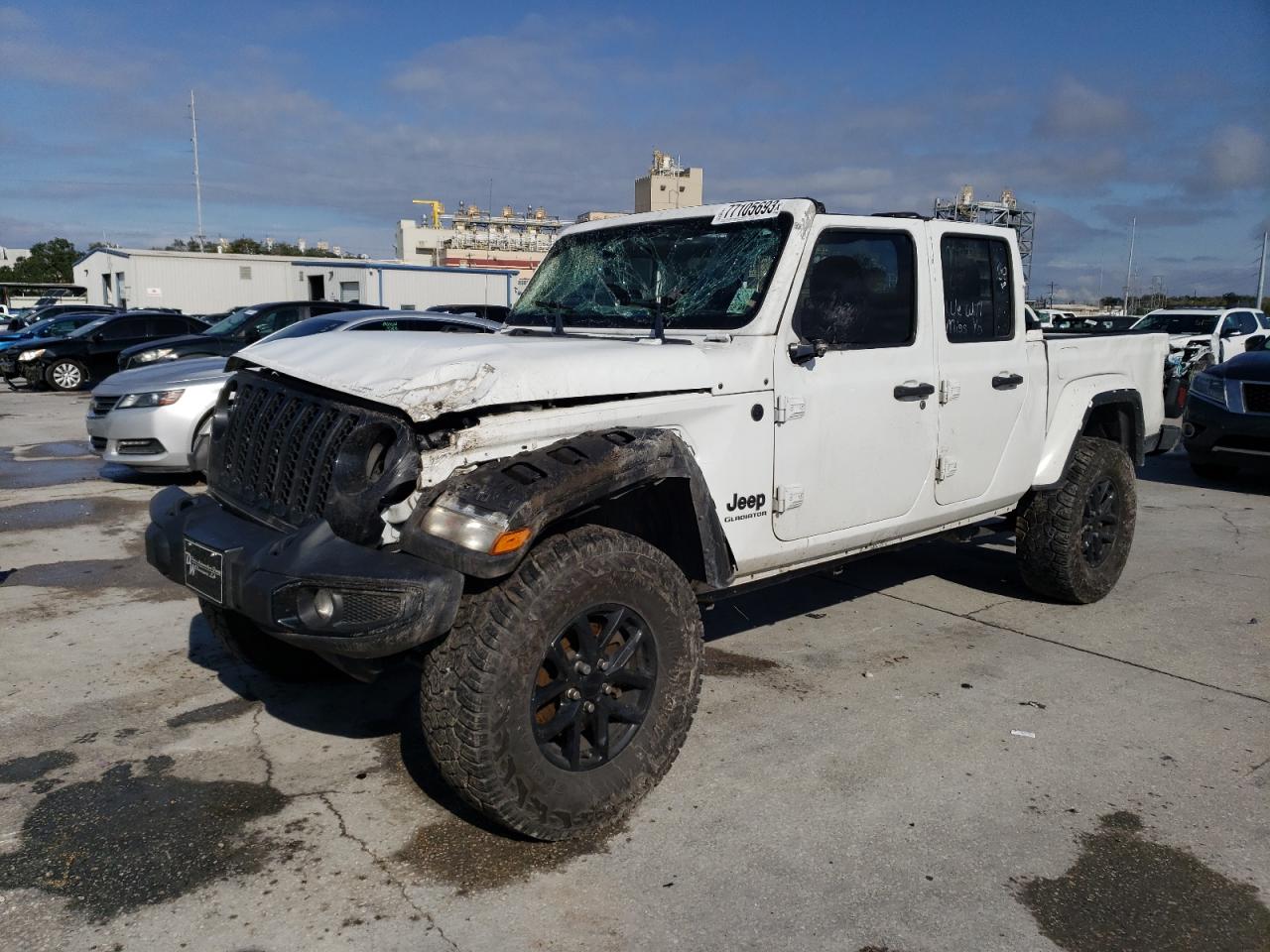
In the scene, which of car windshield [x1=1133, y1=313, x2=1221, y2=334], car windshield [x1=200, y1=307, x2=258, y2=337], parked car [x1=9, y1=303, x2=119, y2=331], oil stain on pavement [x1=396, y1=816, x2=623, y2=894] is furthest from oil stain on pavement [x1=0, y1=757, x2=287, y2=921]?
parked car [x1=9, y1=303, x2=119, y2=331]

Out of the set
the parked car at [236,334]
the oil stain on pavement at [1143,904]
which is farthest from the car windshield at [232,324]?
the oil stain on pavement at [1143,904]

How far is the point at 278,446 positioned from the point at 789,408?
184 centimetres

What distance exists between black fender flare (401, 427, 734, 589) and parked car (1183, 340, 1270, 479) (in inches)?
329

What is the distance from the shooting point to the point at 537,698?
2.91 meters

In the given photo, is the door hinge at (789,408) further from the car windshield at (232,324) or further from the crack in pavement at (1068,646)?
the car windshield at (232,324)

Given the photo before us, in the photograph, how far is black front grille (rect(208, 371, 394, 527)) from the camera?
3039mm

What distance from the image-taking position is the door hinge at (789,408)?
3.66 m

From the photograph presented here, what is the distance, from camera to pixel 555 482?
2.79 m

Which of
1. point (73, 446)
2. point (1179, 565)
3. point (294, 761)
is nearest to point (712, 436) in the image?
point (294, 761)

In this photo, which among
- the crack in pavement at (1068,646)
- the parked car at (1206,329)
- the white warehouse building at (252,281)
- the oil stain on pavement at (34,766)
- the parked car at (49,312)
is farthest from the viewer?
the white warehouse building at (252,281)

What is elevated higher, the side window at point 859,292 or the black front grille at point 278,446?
the side window at point 859,292

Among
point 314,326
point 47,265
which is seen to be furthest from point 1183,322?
point 47,265

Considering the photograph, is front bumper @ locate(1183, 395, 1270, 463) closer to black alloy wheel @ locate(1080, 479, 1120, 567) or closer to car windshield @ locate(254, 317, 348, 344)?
black alloy wheel @ locate(1080, 479, 1120, 567)

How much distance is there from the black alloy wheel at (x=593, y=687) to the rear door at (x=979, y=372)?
6.58ft
